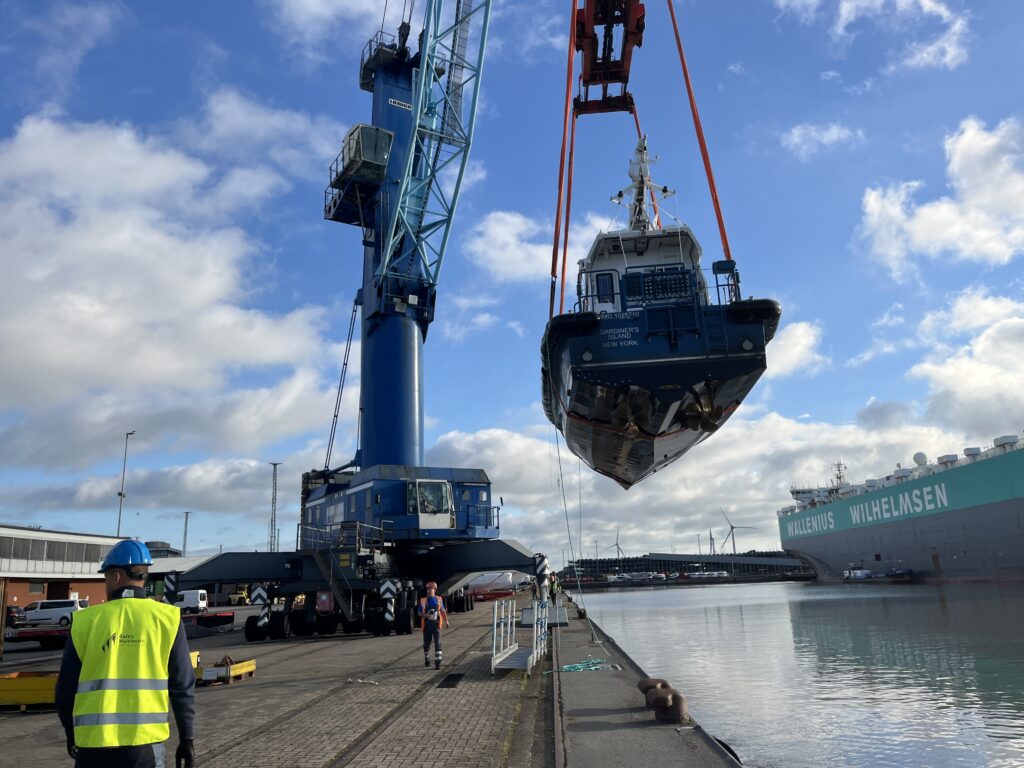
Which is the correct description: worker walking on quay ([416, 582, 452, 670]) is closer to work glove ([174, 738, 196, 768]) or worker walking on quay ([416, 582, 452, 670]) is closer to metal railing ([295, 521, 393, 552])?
metal railing ([295, 521, 393, 552])

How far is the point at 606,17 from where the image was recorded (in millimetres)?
16188

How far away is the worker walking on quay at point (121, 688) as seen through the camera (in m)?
3.38

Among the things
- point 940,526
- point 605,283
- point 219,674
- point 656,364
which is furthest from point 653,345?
point 940,526

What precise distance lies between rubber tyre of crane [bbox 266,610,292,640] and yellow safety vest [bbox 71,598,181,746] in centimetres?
2086

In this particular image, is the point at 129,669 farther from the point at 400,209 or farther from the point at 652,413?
the point at 400,209

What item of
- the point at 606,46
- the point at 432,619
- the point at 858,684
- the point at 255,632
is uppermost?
the point at 606,46

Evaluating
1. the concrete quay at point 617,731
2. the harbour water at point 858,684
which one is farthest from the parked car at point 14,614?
the concrete quay at point 617,731

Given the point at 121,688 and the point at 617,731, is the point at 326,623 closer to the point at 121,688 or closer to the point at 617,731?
the point at 617,731

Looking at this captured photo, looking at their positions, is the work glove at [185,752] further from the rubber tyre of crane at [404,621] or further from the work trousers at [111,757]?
the rubber tyre of crane at [404,621]

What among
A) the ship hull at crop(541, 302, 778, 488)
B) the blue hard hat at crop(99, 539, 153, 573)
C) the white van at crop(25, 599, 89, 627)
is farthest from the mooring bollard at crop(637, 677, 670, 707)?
the white van at crop(25, 599, 89, 627)

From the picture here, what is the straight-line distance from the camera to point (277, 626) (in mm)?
22781

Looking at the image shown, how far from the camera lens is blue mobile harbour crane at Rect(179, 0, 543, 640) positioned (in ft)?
76.0

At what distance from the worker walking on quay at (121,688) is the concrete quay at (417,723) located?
407cm

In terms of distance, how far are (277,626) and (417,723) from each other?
1560 centimetres
